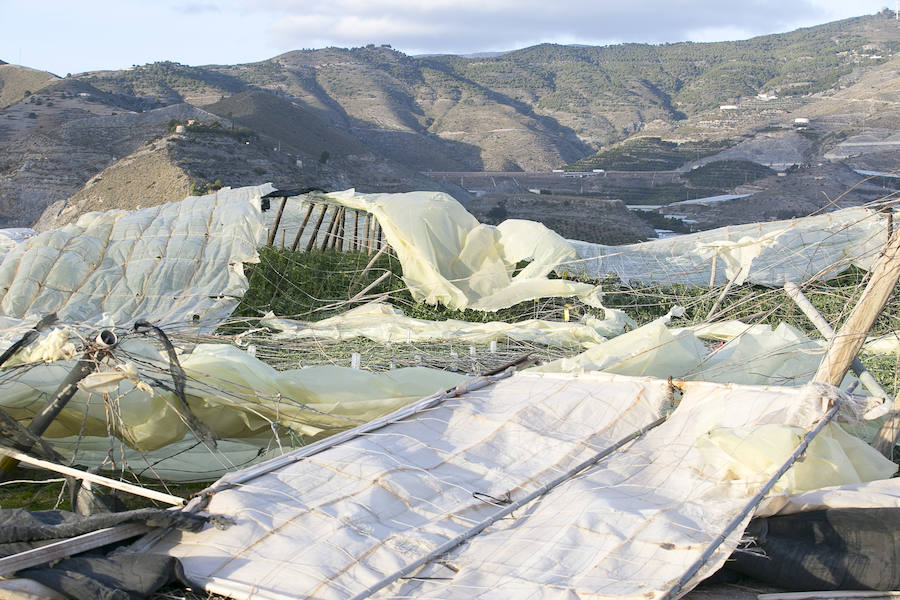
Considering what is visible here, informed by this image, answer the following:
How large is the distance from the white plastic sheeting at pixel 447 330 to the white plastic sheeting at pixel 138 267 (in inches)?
37.7

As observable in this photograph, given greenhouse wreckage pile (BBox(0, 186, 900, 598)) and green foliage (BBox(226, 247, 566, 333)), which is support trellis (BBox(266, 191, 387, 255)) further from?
greenhouse wreckage pile (BBox(0, 186, 900, 598))

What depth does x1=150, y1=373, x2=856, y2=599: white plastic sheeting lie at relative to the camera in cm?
248

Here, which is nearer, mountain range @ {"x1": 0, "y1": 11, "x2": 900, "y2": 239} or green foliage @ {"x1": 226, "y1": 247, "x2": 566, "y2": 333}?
green foliage @ {"x1": 226, "y1": 247, "x2": 566, "y2": 333}

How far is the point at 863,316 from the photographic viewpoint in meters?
3.54

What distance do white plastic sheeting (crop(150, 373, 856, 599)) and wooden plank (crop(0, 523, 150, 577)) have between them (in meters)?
0.12

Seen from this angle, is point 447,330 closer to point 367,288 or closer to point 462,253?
point 367,288

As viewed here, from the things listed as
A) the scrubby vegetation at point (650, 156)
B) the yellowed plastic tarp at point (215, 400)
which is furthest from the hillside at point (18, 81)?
the yellowed plastic tarp at point (215, 400)

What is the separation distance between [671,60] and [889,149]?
53.3m

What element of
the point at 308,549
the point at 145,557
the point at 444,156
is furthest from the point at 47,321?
the point at 444,156

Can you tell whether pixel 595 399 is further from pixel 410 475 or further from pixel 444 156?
pixel 444 156

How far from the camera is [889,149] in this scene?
42.1 meters

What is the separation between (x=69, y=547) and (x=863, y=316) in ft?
10.5


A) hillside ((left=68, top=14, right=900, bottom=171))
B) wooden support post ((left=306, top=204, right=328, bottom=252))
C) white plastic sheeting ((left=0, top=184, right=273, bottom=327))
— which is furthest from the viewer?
hillside ((left=68, top=14, right=900, bottom=171))

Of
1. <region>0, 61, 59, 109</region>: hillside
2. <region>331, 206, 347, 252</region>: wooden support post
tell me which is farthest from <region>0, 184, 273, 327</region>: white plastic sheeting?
<region>0, 61, 59, 109</region>: hillside
